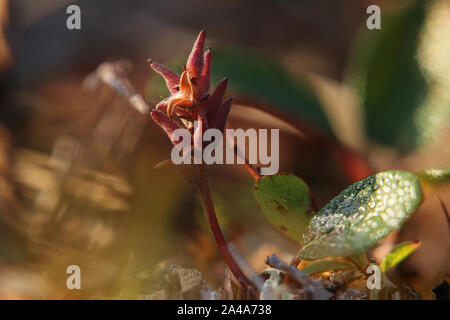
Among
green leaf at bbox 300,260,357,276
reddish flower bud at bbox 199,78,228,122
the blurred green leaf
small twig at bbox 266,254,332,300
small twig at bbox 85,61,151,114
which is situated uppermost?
small twig at bbox 85,61,151,114

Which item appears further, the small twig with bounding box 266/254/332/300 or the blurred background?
the blurred background

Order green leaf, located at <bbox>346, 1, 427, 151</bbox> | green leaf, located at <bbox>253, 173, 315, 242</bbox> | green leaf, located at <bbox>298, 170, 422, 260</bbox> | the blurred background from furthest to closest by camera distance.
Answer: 1. green leaf, located at <bbox>346, 1, 427, 151</bbox>
2. the blurred background
3. green leaf, located at <bbox>253, 173, 315, 242</bbox>
4. green leaf, located at <bbox>298, 170, 422, 260</bbox>

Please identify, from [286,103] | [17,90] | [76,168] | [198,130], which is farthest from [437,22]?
[17,90]

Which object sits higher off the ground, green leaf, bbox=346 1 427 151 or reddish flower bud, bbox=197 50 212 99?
green leaf, bbox=346 1 427 151

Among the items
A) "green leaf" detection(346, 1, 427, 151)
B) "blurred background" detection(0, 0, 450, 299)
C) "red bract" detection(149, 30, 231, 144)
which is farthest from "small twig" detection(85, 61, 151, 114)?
"green leaf" detection(346, 1, 427, 151)

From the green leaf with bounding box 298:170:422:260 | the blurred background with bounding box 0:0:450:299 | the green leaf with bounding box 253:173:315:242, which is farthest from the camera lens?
the blurred background with bounding box 0:0:450:299

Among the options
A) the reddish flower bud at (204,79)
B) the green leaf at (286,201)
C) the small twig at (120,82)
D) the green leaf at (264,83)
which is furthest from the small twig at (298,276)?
the green leaf at (264,83)

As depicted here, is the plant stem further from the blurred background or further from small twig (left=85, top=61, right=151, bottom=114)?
small twig (left=85, top=61, right=151, bottom=114)

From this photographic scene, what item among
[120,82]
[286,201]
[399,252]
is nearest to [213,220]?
[286,201]
